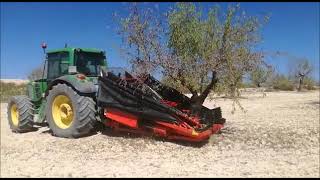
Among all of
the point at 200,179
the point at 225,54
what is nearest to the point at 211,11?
the point at 225,54

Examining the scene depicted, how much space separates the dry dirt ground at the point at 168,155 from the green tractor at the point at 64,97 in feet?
1.32

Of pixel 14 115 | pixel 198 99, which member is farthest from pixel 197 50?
pixel 14 115

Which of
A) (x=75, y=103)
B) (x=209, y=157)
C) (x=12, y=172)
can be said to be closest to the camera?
(x=12, y=172)

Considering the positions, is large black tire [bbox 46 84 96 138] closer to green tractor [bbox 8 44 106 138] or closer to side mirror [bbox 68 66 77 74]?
green tractor [bbox 8 44 106 138]

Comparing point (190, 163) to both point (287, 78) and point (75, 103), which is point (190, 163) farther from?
point (287, 78)

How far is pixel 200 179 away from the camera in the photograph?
6.39 metres

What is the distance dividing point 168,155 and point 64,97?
355 centimetres

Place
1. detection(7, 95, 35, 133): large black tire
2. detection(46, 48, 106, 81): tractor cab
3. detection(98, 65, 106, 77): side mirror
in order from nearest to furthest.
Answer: detection(98, 65, 106, 77): side mirror → detection(46, 48, 106, 81): tractor cab → detection(7, 95, 35, 133): large black tire

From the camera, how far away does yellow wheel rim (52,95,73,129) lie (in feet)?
34.6

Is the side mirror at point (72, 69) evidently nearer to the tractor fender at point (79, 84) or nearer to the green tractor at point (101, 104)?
the green tractor at point (101, 104)

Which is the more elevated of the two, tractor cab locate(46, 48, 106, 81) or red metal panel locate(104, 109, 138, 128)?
tractor cab locate(46, 48, 106, 81)

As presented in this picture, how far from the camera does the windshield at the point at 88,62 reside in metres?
11.1

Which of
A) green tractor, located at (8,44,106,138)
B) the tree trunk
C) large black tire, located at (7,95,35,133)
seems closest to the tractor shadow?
green tractor, located at (8,44,106,138)

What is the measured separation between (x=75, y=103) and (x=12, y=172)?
304cm
